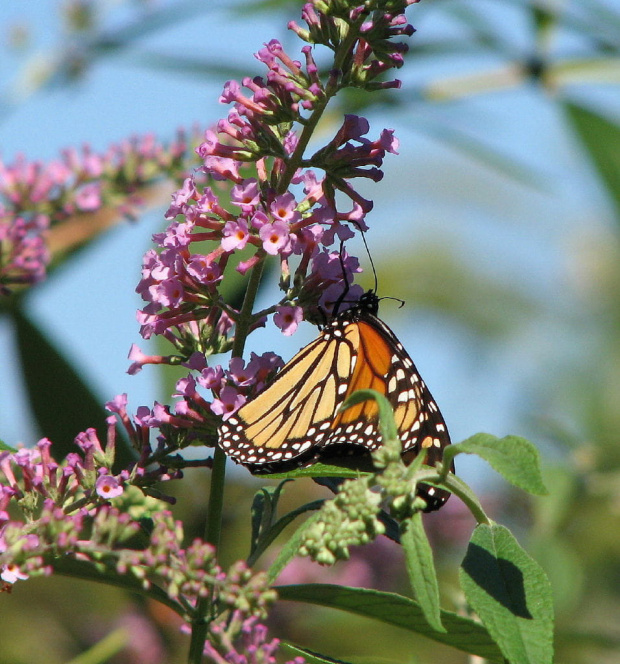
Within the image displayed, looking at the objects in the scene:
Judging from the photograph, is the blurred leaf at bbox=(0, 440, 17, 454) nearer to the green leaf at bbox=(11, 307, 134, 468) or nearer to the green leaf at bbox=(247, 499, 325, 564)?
the green leaf at bbox=(247, 499, 325, 564)

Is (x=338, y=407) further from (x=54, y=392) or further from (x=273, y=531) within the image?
(x=54, y=392)

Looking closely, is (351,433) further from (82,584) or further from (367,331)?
(82,584)

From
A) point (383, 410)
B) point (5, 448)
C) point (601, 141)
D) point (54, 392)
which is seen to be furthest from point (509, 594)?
point (601, 141)

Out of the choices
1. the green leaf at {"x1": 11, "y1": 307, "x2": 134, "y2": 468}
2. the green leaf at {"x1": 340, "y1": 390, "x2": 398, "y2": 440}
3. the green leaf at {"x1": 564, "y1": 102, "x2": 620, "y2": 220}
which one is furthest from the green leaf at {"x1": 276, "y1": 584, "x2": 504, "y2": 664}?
the green leaf at {"x1": 564, "y1": 102, "x2": 620, "y2": 220}

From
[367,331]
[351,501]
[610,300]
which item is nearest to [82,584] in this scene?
[367,331]

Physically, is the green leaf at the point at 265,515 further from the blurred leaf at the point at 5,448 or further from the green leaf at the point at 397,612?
the blurred leaf at the point at 5,448

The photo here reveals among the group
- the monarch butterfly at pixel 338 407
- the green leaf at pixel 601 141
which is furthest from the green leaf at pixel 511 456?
the green leaf at pixel 601 141
